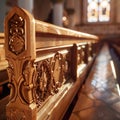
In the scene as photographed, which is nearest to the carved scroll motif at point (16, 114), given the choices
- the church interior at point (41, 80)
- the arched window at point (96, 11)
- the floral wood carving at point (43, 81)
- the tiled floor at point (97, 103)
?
the church interior at point (41, 80)

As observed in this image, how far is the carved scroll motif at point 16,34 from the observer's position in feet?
2.83

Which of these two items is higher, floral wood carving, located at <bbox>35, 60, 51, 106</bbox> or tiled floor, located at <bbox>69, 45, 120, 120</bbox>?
floral wood carving, located at <bbox>35, 60, 51, 106</bbox>

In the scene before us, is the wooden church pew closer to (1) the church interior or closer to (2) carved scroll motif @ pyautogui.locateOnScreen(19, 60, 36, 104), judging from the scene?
(1) the church interior

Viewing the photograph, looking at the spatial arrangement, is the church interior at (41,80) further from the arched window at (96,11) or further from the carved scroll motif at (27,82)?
the arched window at (96,11)

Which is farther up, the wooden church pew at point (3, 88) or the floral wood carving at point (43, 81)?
the floral wood carving at point (43, 81)

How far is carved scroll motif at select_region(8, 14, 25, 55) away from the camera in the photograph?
2.83 feet

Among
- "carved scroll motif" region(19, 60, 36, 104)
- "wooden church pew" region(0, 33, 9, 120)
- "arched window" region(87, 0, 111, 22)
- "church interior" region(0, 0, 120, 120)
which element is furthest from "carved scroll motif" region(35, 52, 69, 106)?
"arched window" region(87, 0, 111, 22)

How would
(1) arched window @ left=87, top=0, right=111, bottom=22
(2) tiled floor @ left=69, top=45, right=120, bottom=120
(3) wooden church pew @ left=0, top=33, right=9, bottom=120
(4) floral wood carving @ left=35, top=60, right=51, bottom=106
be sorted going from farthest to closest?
(1) arched window @ left=87, top=0, right=111, bottom=22 → (2) tiled floor @ left=69, top=45, right=120, bottom=120 → (3) wooden church pew @ left=0, top=33, right=9, bottom=120 → (4) floral wood carving @ left=35, top=60, right=51, bottom=106

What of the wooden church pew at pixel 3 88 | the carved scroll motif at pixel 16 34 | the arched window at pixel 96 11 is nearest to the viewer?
the carved scroll motif at pixel 16 34

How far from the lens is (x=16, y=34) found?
875 mm

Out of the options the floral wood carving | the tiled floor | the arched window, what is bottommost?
the tiled floor

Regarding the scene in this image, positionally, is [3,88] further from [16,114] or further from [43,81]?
[16,114]

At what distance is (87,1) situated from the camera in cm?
1462

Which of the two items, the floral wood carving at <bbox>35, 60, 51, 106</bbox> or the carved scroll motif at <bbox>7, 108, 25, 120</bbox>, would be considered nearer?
the carved scroll motif at <bbox>7, 108, 25, 120</bbox>
